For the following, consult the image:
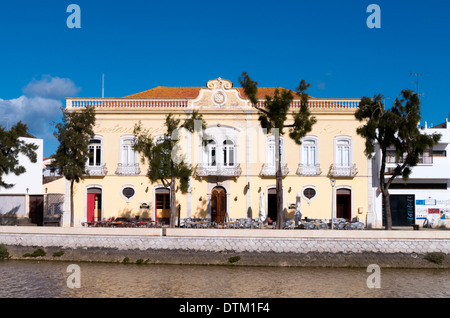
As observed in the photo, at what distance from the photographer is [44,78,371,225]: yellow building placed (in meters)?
30.2

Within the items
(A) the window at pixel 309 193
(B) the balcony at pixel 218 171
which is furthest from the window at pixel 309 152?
(B) the balcony at pixel 218 171

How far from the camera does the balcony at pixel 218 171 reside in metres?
30.0

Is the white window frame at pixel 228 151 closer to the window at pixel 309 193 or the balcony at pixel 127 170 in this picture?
the window at pixel 309 193

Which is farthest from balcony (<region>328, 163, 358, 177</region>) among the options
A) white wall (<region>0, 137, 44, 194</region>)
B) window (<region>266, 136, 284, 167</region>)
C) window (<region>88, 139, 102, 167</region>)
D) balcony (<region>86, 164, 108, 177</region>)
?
white wall (<region>0, 137, 44, 194</region>)

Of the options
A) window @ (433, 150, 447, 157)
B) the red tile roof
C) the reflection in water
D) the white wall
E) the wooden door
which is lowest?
the reflection in water

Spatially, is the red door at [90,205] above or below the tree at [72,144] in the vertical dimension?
below

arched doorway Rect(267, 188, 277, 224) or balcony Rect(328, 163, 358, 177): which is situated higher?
balcony Rect(328, 163, 358, 177)

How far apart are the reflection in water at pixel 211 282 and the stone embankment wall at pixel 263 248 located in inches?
16.7

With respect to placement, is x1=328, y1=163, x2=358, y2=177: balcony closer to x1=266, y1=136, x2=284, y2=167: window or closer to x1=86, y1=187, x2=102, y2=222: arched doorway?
x1=266, y1=136, x2=284, y2=167: window

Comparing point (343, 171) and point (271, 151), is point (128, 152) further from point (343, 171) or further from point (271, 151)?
point (343, 171)

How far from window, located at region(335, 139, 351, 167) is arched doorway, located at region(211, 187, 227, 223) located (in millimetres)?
6862

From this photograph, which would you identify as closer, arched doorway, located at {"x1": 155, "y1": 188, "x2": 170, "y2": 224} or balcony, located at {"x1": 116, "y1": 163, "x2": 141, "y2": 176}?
balcony, located at {"x1": 116, "y1": 163, "x2": 141, "y2": 176}
